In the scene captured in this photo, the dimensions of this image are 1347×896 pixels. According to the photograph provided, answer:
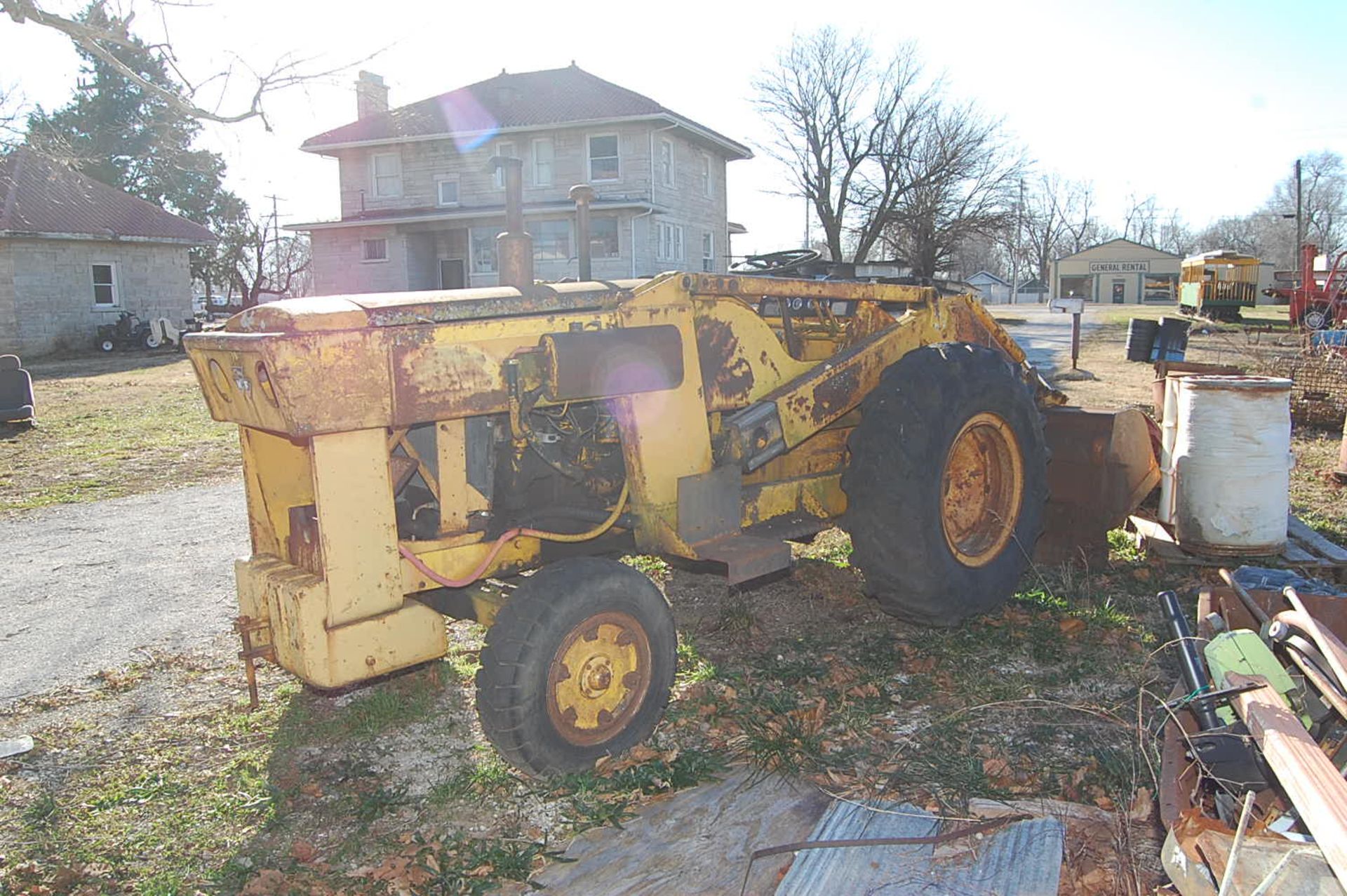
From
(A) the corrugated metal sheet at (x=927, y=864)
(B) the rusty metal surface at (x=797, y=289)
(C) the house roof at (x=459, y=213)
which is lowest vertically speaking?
(A) the corrugated metal sheet at (x=927, y=864)

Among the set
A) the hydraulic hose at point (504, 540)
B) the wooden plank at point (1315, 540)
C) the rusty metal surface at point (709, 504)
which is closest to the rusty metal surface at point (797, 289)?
the rusty metal surface at point (709, 504)

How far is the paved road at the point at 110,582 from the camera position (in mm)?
4867

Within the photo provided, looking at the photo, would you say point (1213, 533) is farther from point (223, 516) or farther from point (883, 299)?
point (223, 516)

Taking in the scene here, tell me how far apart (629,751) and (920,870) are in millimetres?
1104

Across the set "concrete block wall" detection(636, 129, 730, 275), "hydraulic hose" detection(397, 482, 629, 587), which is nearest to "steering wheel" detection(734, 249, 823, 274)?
"hydraulic hose" detection(397, 482, 629, 587)

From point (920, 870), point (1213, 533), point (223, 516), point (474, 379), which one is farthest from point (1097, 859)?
point (223, 516)

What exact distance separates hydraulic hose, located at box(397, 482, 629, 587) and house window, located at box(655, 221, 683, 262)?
27.6 metres

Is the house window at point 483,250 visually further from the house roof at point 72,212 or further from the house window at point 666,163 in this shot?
the house roof at point 72,212

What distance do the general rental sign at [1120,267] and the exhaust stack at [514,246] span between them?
3011 inches

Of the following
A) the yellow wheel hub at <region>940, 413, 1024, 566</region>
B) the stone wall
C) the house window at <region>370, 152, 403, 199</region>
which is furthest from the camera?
the house window at <region>370, 152, 403, 199</region>

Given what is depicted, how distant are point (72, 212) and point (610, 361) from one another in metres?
30.8

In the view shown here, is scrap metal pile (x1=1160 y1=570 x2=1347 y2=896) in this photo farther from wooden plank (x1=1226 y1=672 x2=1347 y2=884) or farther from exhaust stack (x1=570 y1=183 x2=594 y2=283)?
exhaust stack (x1=570 y1=183 x2=594 y2=283)

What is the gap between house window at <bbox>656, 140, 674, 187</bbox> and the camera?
30938 millimetres

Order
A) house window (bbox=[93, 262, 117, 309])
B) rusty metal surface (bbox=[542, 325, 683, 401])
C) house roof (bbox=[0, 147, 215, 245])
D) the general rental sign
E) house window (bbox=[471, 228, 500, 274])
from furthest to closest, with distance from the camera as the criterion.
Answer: the general rental sign < house window (bbox=[471, 228, 500, 274]) < house window (bbox=[93, 262, 117, 309]) < house roof (bbox=[0, 147, 215, 245]) < rusty metal surface (bbox=[542, 325, 683, 401])
